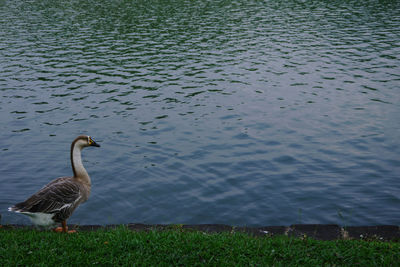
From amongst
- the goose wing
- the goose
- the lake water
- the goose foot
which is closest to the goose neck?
the goose

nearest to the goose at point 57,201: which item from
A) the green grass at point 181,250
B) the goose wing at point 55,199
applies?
the goose wing at point 55,199

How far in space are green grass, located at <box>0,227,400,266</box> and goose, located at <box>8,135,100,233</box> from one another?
1.36 ft

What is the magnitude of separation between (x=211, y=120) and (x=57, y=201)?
11.0 meters

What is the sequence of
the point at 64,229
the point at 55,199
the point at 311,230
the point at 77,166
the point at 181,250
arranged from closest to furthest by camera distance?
1. the point at 181,250
2. the point at 55,199
3. the point at 64,229
4. the point at 311,230
5. the point at 77,166

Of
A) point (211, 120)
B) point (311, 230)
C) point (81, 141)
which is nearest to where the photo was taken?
point (311, 230)

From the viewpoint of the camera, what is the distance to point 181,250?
7.86 m

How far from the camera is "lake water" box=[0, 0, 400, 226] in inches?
497

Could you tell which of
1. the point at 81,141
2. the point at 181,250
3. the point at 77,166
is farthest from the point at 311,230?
the point at 81,141

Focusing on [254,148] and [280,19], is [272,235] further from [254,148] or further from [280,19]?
[280,19]

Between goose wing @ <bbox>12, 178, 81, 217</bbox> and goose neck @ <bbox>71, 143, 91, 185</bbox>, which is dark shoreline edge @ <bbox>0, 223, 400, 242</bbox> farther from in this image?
goose neck @ <bbox>71, 143, 91, 185</bbox>

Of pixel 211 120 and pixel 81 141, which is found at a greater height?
pixel 81 141

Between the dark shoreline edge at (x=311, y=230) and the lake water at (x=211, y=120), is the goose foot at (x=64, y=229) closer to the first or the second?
the dark shoreline edge at (x=311, y=230)

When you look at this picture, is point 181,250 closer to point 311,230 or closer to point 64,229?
point 64,229

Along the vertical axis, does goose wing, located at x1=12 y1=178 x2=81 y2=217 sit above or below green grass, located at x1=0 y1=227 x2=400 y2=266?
above
